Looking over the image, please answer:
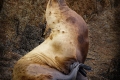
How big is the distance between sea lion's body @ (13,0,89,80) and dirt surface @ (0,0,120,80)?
2.25 metres

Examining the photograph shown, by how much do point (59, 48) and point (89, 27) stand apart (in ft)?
8.63

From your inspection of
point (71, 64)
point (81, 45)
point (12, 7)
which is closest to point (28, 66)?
point (71, 64)

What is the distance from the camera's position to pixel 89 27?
16.0ft

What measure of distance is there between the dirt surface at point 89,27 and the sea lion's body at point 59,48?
2.25 m

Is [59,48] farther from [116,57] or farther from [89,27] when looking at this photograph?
[116,57]

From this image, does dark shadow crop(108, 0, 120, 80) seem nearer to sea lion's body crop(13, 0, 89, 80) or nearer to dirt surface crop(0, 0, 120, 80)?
dirt surface crop(0, 0, 120, 80)

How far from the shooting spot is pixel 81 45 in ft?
7.92

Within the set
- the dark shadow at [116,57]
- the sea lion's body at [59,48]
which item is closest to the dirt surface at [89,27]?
the dark shadow at [116,57]

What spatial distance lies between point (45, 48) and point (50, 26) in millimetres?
243

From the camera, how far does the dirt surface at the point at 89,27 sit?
4.75 meters

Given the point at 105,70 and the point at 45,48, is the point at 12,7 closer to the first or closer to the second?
the point at 105,70

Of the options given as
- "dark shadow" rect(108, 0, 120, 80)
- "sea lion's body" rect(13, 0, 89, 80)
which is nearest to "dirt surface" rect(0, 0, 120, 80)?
"dark shadow" rect(108, 0, 120, 80)

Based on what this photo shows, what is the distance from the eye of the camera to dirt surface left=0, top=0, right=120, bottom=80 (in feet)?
15.6

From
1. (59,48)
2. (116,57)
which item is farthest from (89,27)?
(59,48)
